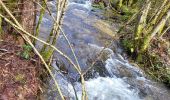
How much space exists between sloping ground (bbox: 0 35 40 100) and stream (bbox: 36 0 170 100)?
0.52 m

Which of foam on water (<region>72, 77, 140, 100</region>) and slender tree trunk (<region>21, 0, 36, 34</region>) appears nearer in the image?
slender tree trunk (<region>21, 0, 36, 34</region>)

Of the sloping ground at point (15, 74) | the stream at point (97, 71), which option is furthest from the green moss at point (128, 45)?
the sloping ground at point (15, 74)

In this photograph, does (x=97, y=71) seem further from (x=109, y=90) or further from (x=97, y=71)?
(x=109, y=90)

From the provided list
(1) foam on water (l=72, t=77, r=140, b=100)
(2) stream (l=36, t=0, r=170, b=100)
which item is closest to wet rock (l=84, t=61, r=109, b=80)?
(2) stream (l=36, t=0, r=170, b=100)

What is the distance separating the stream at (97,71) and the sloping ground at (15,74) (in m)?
0.52

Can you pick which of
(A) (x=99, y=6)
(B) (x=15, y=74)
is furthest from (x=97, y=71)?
(A) (x=99, y=6)

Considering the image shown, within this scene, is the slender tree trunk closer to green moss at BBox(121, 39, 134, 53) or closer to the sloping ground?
the sloping ground

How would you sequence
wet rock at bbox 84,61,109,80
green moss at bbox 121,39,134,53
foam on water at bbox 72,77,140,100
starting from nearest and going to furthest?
foam on water at bbox 72,77,140,100, wet rock at bbox 84,61,109,80, green moss at bbox 121,39,134,53

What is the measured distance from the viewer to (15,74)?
6066 millimetres

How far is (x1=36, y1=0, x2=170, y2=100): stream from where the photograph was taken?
25.3 feet

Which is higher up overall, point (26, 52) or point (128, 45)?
point (26, 52)

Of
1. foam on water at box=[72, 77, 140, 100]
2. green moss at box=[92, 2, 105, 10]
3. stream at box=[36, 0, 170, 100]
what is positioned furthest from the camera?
green moss at box=[92, 2, 105, 10]

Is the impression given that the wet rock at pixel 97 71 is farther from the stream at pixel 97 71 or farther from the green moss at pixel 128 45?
the green moss at pixel 128 45

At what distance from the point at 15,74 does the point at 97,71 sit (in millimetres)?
3138
